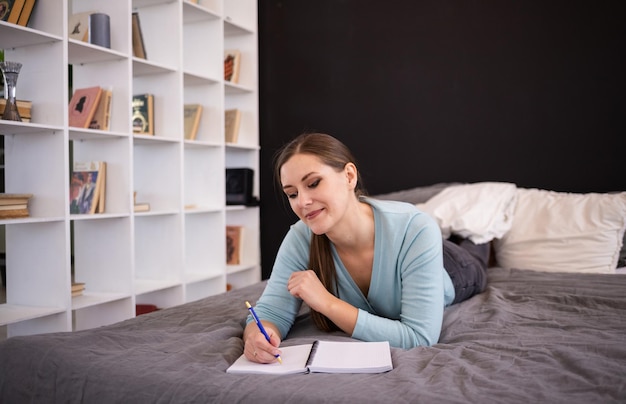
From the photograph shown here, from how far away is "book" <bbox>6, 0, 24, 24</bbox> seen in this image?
2.49 metres

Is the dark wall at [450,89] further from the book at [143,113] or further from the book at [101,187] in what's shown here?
the book at [101,187]

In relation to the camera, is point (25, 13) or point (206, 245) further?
point (206, 245)

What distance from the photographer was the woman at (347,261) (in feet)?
5.24

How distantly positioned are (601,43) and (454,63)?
0.78 m

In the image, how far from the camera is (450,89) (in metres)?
3.57

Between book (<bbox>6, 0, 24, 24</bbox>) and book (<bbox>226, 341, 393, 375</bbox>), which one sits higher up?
book (<bbox>6, 0, 24, 24</bbox>)

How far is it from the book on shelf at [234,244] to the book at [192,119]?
74 centimetres

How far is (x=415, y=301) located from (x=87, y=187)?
6.44 ft

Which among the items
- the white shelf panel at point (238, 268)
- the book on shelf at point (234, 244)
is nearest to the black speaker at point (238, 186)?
the book on shelf at point (234, 244)

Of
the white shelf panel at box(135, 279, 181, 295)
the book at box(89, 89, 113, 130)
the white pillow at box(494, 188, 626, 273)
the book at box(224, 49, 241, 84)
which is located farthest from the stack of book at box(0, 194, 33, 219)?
the white pillow at box(494, 188, 626, 273)

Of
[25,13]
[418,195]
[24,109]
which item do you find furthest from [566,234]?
[25,13]

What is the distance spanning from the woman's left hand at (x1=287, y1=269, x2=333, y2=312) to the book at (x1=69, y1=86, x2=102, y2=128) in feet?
5.66

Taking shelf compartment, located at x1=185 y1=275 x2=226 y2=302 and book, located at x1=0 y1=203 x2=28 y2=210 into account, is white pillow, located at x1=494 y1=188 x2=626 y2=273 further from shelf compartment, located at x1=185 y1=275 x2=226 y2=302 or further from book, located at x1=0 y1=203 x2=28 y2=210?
book, located at x1=0 y1=203 x2=28 y2=210

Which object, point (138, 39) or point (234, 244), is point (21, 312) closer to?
point (138, 39)
